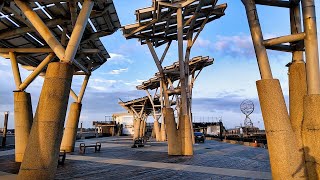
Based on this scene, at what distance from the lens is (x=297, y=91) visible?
25.0ft

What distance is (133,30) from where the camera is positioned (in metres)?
22.0

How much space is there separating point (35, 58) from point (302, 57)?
19.0 metres

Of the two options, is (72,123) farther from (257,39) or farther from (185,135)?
(257,39)

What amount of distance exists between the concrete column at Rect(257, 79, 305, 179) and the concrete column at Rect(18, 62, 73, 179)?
576cm

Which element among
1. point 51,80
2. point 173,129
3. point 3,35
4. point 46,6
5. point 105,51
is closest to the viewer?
point 51,80

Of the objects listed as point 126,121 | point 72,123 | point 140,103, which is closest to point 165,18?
point 72,123

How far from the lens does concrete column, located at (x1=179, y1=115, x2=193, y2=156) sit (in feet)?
60.5

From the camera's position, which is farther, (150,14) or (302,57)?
(150,14)

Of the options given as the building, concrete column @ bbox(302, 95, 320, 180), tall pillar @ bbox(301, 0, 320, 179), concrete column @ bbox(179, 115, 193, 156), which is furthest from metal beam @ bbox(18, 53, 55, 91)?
the building

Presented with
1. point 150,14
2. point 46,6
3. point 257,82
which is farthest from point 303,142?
point 150,14

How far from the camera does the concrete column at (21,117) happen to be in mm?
14906

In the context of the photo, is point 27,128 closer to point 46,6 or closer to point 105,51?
point 46,6

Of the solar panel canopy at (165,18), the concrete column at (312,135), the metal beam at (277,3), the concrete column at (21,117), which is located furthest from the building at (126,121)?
the concrete column at (312,135)

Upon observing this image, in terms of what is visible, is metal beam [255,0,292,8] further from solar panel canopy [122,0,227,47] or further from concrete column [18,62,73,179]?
solar panel canopy [122,0,227,47]
